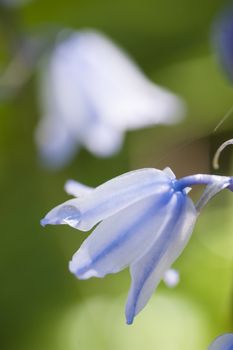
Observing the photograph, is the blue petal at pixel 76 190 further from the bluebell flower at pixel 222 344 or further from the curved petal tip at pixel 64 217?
the bluebell flower at pixel 222 344

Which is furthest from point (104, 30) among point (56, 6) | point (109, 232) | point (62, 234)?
point (109, 232)

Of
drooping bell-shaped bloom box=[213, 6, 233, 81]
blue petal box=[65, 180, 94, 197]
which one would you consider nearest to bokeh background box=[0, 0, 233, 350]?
drooping bell-shaped bloom box=[213, 6, 233, 81]

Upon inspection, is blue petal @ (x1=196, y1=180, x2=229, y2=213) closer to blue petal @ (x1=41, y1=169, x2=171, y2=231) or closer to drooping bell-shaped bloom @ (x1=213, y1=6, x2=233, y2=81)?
blue petal @ (x1=41, y1=169, x2=171, y2=231)

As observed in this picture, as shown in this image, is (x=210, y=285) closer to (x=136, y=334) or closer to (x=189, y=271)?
(x=189, y=271)

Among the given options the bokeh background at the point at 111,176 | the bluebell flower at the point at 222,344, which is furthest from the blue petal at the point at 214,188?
the bokeh background at the point at 111,176

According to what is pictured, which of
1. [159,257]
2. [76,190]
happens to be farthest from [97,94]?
[159,257]
